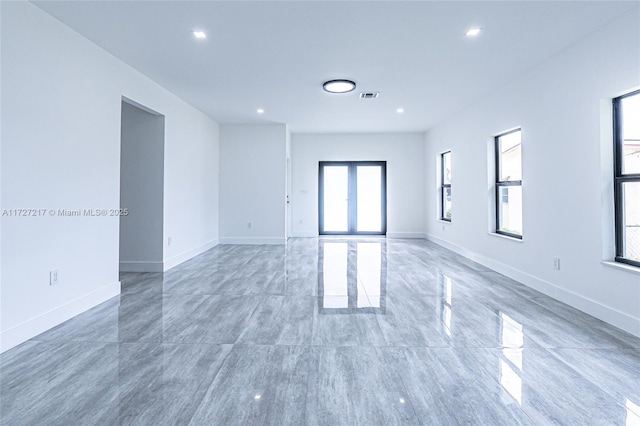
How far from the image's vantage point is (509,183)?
Result: 451 centimetres

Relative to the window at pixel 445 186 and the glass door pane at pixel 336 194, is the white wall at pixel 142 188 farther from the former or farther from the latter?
the window at pixel 445 186

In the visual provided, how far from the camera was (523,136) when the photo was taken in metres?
4.03

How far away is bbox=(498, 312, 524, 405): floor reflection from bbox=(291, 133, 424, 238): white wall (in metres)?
5.52

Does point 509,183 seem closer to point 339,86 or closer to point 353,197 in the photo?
point 339,86

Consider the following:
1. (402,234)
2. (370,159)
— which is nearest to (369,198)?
(370,159)

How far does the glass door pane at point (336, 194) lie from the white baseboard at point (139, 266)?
4.65m

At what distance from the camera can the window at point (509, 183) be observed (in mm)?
4348

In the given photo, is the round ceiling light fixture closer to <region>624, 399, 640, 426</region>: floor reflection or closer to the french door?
the french door

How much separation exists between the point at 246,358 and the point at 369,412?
0.89 meters

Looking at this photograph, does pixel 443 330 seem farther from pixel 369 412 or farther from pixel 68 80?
pixel 68 80

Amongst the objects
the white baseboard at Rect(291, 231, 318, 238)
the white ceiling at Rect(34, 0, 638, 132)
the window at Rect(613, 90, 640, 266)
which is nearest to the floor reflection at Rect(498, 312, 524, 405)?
the window at Rect(613, 90, 640, 266)

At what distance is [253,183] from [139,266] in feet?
9.90

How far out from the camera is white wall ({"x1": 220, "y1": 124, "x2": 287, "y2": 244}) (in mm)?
7164

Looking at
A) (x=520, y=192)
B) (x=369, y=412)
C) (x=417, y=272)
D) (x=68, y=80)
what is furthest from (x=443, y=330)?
(x=68, y=80)
